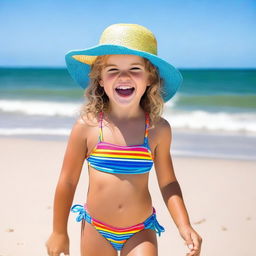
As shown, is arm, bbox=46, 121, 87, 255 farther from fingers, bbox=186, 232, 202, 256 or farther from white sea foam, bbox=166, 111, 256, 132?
white sea foam, bbox=166, 111, 256, 132

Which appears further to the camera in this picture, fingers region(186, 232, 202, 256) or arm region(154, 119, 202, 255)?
arm region(154, 119, 202, 255)

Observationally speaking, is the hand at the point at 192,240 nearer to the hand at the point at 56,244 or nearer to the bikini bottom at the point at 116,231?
the bikini bottom at the point at 116,231

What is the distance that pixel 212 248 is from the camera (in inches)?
149

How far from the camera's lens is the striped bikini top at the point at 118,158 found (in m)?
2.29

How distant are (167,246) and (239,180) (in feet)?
7.07

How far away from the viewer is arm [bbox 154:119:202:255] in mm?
2338

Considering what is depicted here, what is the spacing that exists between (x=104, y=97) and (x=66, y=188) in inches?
22.5

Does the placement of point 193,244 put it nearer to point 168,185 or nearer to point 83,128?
point 168,185

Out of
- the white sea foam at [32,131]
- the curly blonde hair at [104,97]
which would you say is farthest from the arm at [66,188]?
the white sea foam at [32,131]

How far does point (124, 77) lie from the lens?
2221mm

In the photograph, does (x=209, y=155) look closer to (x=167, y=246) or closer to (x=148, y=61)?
(x=167, y=246)

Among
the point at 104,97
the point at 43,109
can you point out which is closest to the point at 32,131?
the point at 43,109

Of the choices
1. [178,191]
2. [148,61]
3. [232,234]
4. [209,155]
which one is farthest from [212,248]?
[209,155]

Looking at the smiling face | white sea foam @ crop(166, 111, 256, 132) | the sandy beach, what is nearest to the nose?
the smiling face
